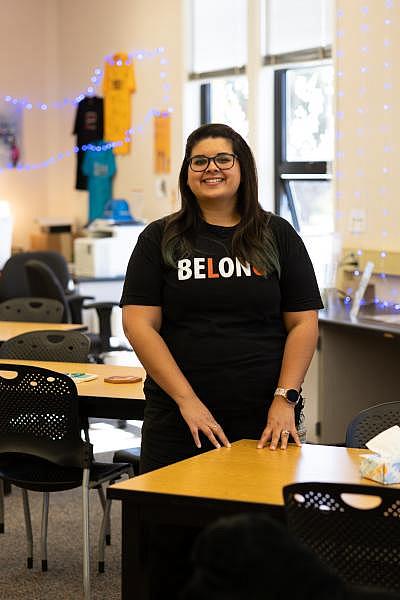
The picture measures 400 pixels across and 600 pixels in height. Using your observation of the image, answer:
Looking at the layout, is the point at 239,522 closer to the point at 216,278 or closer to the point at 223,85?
the point at 216,278

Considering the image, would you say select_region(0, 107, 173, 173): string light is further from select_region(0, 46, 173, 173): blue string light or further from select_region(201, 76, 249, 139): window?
select_region(201, 76, 249, 139): window

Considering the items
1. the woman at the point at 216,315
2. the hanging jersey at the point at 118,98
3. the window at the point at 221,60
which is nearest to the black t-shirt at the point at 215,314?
the woman at the point at 216,315

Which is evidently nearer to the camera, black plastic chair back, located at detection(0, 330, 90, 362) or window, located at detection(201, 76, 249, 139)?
black plastic chair back, located at detection(0, 330, 90, 362)

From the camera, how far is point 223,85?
800 centimetres

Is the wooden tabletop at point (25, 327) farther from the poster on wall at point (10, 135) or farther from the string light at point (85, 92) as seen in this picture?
the poster on wall at point (10, 135)

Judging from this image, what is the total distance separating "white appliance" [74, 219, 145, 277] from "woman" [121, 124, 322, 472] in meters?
5.25

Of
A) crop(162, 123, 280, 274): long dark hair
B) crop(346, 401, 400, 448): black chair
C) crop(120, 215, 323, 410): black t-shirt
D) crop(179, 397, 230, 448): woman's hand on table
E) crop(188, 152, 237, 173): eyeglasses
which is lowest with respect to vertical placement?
crop(346, 401, 400, 448): black chair

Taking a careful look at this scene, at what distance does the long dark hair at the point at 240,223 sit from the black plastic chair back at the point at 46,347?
5.54 feet

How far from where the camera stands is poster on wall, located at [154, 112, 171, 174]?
27.4 ft

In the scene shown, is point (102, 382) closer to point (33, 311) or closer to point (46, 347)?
point (46, 347)

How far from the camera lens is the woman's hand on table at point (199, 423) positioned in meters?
2.86

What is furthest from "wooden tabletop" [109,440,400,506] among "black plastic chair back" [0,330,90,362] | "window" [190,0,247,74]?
"window" [190,0,247,74]

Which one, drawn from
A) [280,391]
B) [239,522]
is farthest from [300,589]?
[280,391]

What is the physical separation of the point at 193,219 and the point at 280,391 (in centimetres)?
53
